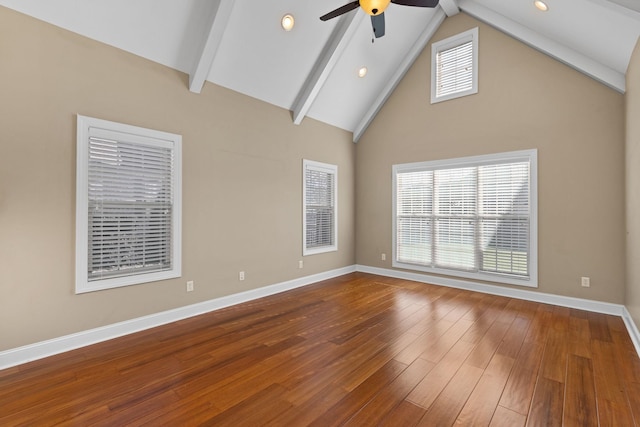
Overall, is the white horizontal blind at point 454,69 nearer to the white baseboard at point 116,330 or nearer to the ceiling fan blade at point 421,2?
the ceiling fan blade at point 421,2

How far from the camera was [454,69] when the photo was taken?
5043 millimetres

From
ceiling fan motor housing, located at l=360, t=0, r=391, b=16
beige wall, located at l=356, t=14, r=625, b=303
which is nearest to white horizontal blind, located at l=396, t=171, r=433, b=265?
beige wall, located at l=356, t=14, r=625, b=303

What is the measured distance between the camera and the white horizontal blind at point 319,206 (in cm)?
537

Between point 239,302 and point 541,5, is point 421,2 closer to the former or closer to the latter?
point 541,5

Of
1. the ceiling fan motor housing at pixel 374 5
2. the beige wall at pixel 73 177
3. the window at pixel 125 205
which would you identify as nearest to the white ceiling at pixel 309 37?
the beige wall at pixel 73 177

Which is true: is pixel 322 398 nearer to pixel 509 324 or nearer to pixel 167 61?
pixel 509 324

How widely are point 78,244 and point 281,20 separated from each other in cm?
333

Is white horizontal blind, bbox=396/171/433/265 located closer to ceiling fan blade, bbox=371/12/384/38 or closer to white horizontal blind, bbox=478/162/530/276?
white horizontal blind, bbox=478/162/530/276

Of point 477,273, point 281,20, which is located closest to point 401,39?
point 281,20

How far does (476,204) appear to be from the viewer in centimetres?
484

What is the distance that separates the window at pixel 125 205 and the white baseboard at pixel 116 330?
1.40 feet

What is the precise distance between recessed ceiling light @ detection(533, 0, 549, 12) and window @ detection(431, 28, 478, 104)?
1.19 m

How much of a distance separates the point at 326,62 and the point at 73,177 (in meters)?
3.45

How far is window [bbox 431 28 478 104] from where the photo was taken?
15.8ft
